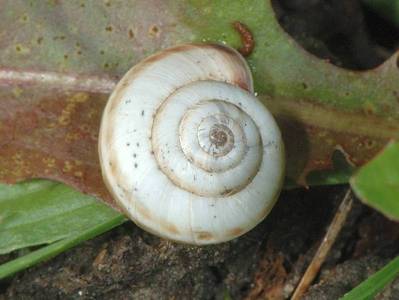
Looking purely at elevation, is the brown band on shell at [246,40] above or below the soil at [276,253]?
above

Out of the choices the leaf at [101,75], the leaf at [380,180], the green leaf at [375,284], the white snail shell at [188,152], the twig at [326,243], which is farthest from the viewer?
the twig at [326,243]

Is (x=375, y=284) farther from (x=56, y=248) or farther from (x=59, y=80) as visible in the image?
(x=59, y=80)

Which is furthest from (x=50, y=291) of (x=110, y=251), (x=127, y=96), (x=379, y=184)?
(x=379, y=184)

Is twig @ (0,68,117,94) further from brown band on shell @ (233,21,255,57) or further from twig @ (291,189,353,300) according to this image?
twig @ (291,189,353,300)

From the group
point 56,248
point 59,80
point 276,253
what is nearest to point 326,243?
point 276,253

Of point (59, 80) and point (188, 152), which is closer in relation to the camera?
point (188, 152)

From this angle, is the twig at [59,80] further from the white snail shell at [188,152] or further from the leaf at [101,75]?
the white snail shell at [188,152]

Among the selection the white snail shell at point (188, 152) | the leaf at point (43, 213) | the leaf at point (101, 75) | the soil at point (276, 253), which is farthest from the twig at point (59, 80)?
the soil at point (276, 253)
